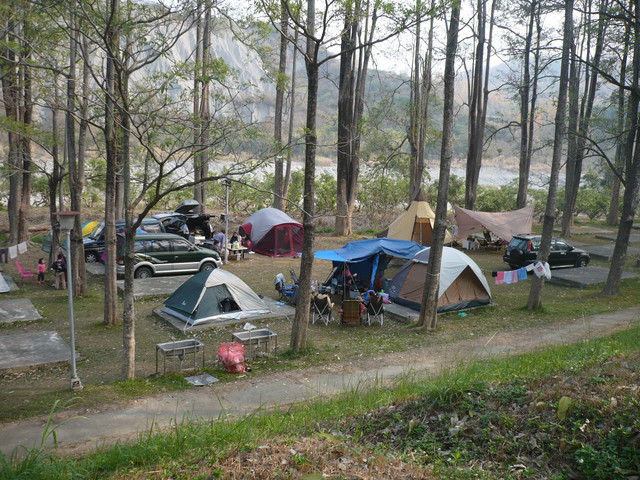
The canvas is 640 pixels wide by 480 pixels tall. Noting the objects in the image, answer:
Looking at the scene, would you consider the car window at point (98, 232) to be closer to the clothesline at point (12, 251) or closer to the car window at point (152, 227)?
the car window at point (152, 227)

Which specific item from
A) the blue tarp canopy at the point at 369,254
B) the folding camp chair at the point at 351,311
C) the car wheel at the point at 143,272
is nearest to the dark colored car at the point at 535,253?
the blue tarp canopy at the point at 369,254

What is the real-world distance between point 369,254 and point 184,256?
20.2ft

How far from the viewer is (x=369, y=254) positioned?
1427cm

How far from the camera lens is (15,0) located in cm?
912

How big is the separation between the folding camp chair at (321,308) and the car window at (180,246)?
621 cm

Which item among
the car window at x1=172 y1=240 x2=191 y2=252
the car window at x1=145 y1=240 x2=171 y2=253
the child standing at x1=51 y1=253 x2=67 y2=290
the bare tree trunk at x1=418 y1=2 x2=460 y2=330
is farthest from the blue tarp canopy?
the child standing at x1=51 y1=253 x2=67 y2=290

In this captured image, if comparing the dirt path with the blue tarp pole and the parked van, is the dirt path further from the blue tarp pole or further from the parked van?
the parked van

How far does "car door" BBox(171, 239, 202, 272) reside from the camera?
55.0ft

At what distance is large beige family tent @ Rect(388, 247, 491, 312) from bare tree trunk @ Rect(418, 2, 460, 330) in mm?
1496

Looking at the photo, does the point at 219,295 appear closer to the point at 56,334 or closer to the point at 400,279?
the point at 56,334

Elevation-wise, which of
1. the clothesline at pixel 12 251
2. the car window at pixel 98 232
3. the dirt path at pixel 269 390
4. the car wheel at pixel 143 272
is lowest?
the dirt path at pixel 269 390

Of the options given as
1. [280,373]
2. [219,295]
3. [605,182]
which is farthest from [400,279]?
[605,182]

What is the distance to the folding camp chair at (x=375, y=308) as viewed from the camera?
12.5 meters

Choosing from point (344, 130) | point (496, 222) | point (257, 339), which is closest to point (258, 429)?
point (257, 339)
